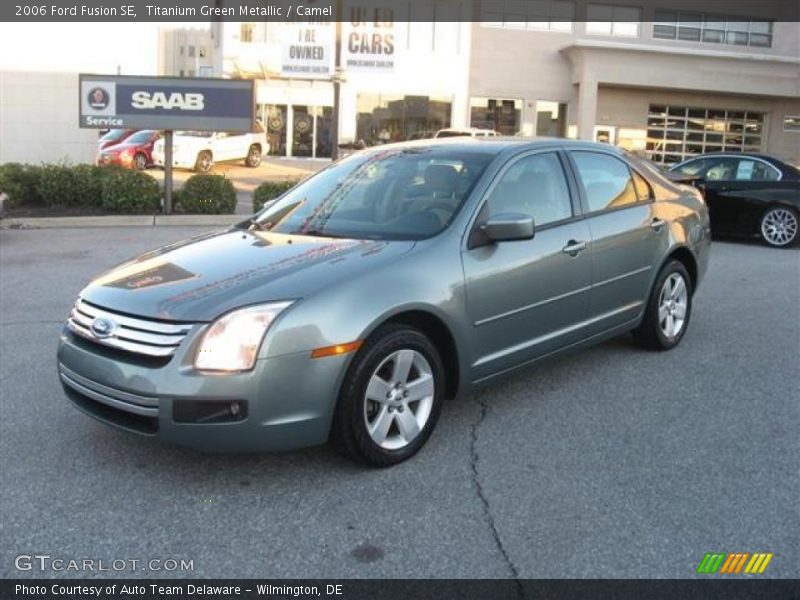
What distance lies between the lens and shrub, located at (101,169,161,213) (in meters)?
13.8

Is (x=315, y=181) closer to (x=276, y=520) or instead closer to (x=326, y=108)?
(x=276, y=520)

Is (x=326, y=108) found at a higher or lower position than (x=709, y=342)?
higher

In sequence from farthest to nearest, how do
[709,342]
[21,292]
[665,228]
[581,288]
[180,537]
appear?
[21,292]
[709,342]
[665,228]
[581,288]
[180,537]

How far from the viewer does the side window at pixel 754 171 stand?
1213cm

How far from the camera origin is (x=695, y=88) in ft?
111

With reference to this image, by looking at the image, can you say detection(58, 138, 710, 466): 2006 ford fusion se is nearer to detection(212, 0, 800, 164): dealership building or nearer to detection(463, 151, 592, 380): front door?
detection(463, 151, 592, 380): front door

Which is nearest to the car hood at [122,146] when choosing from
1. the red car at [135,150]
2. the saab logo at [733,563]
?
the red car at [135,150]

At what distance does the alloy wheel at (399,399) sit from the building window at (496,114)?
3130cm

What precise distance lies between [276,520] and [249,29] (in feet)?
103

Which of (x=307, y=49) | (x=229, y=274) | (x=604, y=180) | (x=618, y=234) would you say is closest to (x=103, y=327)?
(x=229, y=274)

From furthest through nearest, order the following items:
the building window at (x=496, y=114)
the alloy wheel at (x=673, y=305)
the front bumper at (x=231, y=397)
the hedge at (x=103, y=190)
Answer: the building window at (x=496, y=114) → the hedge at (x=103, y=190) → the alloy wheel at (x=673, y=305) → the front bumper at (x=231, y=397)

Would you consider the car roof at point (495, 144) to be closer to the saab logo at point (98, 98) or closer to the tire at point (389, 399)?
the tire at point (389, 399)
